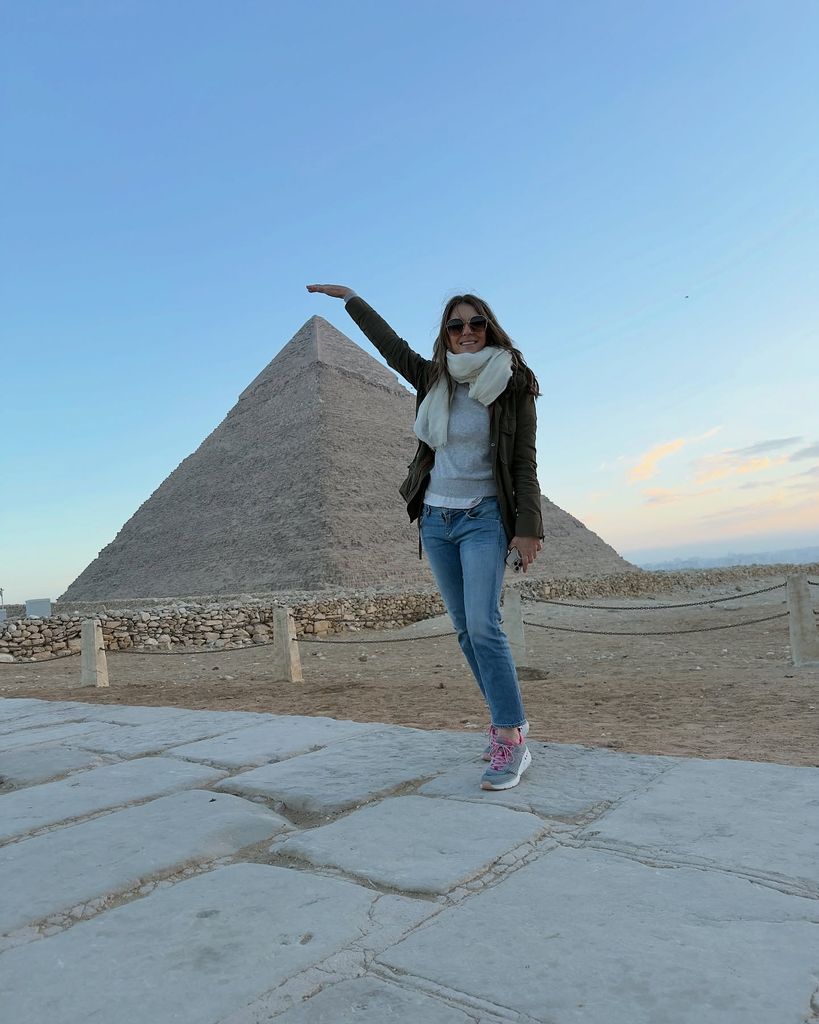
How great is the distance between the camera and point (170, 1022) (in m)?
0.96

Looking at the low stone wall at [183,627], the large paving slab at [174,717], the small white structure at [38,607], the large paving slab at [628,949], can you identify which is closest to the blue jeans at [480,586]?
the large paving slab at [628,949]

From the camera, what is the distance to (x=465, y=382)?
2.41 meters

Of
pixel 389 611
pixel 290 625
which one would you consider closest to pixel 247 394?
pixel 389 611

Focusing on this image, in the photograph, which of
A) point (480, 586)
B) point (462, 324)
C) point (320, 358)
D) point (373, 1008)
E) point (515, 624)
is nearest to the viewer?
point (373, 1008)

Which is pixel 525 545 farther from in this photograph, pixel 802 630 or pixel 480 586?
pixel 802 630

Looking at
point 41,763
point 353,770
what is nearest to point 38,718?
point 41,763

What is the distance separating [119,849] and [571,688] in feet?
13.8

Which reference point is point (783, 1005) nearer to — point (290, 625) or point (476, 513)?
point (476, 513)

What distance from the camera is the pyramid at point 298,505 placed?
41969 mm

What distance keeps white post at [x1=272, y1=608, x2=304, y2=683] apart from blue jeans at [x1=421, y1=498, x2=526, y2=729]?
5.25 meters

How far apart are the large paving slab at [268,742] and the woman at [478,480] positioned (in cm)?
56

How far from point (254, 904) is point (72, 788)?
106cm

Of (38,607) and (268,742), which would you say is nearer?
(268,742)

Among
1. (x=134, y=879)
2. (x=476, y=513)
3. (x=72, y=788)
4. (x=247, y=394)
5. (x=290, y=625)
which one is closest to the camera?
(x=134, y=879)
